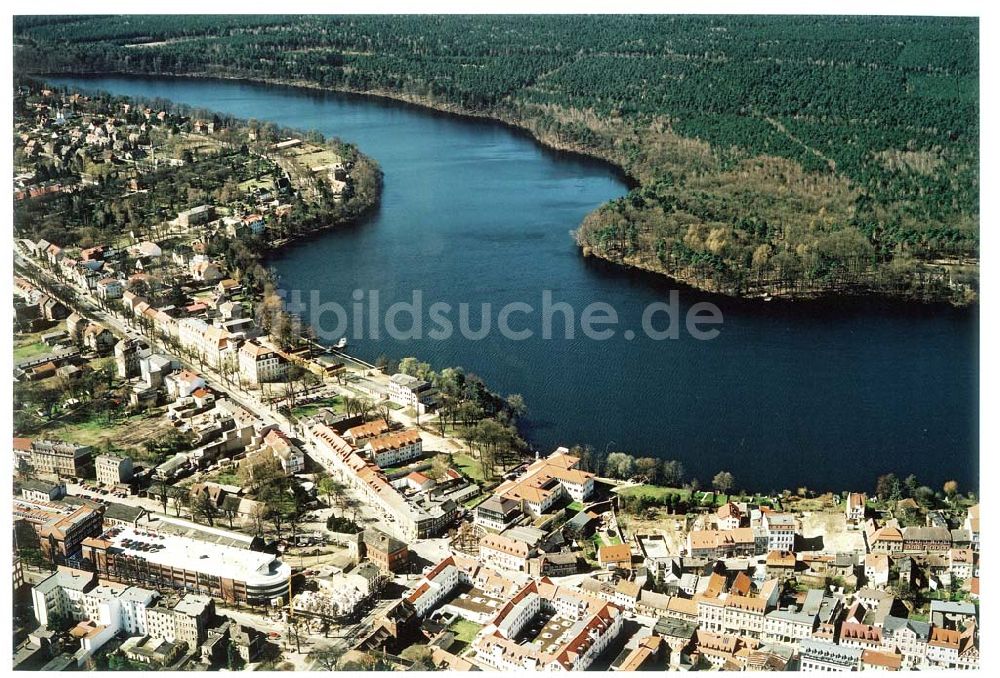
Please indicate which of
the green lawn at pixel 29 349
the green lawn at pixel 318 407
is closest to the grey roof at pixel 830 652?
the green lawn at pixel 318 407

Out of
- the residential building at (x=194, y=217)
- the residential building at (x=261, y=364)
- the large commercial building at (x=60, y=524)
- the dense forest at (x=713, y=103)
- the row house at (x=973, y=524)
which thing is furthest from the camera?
the residential building at (x=194, y=217)

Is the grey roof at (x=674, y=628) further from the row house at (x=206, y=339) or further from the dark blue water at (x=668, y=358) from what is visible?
the row house at (x=206, y=339)

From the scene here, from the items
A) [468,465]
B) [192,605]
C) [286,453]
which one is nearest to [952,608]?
[468,465]

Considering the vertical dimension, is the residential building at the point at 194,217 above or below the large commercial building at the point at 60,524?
above

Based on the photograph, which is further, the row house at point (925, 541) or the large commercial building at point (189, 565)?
the row house at point (925, 541)

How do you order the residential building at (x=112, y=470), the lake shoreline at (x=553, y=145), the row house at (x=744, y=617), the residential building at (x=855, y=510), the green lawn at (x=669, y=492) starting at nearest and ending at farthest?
the row house at (x=744, y=617) < the residential building at (x=855, y=510) < the green lawn at (x=669, y=492) < the residential building at (x=112, y=470) < the lake shoreline at (x=553, y=145)

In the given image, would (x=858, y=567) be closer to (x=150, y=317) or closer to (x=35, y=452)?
(x=35, y=452)

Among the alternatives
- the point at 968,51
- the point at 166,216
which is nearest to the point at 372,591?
the point at 166,216
